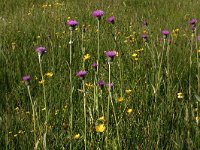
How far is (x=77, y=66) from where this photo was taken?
321 cm

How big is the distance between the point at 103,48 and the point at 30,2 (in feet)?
13.6

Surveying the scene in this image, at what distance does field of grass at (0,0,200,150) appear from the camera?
1713 mm

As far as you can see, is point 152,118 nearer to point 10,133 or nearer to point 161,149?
point 161,149

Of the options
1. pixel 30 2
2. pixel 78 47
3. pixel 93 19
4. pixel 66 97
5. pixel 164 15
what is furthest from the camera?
pixel 30 2

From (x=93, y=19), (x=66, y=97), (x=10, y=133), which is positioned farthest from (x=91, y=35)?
(x=10, y=133)

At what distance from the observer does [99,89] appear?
2.42 m

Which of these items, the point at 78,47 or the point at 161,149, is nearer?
the point at 161,149

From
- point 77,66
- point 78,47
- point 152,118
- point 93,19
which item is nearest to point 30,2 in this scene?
point 93,19

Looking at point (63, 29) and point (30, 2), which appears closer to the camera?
point (63, 29)

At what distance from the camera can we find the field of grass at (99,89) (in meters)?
1.71

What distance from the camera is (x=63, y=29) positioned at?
4449mm

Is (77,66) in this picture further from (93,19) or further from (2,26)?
(93,19)

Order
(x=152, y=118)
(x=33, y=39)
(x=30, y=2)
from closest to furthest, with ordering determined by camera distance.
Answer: (x=152, y=118)
(x=33, y=39)
(x=30, y=2)

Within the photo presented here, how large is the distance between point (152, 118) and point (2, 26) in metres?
3.16
